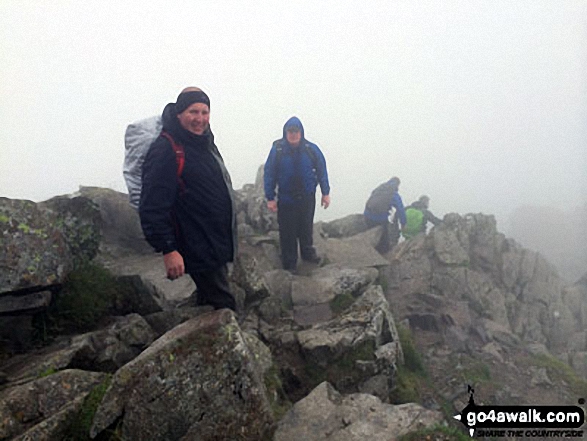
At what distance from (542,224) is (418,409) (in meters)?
219

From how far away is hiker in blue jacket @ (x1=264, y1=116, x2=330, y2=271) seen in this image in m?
11.4

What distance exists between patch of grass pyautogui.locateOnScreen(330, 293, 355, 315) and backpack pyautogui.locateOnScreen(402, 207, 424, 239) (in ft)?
37.9

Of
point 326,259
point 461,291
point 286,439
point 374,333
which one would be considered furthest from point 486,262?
point 286,439

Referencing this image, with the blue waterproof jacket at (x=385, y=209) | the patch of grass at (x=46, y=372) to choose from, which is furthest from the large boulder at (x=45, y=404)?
the blue waterproof jacket at (x=385, y=209)

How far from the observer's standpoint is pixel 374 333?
26.4 feet

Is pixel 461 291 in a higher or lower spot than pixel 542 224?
higher

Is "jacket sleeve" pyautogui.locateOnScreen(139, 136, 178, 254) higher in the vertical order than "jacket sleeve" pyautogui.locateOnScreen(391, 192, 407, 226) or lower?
higher

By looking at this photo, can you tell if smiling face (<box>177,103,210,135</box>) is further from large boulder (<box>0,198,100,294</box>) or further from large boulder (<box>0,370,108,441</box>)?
large boulder (<box>0,370,108,441</box>)

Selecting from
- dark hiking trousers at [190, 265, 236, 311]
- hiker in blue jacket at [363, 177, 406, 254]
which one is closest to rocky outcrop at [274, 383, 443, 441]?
dark hiking trousers at [190, 265, 236, 311]

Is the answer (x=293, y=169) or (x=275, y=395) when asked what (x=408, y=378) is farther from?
(x=293, y=169)

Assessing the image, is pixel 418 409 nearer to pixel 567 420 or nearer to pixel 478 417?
pixel 478 417

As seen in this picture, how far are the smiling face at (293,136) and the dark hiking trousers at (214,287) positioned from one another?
5.70 metres

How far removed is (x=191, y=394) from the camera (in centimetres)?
442

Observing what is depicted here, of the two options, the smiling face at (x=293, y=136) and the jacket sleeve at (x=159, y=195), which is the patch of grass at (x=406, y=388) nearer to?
the jacket sleeve at (x=159, y=195)
